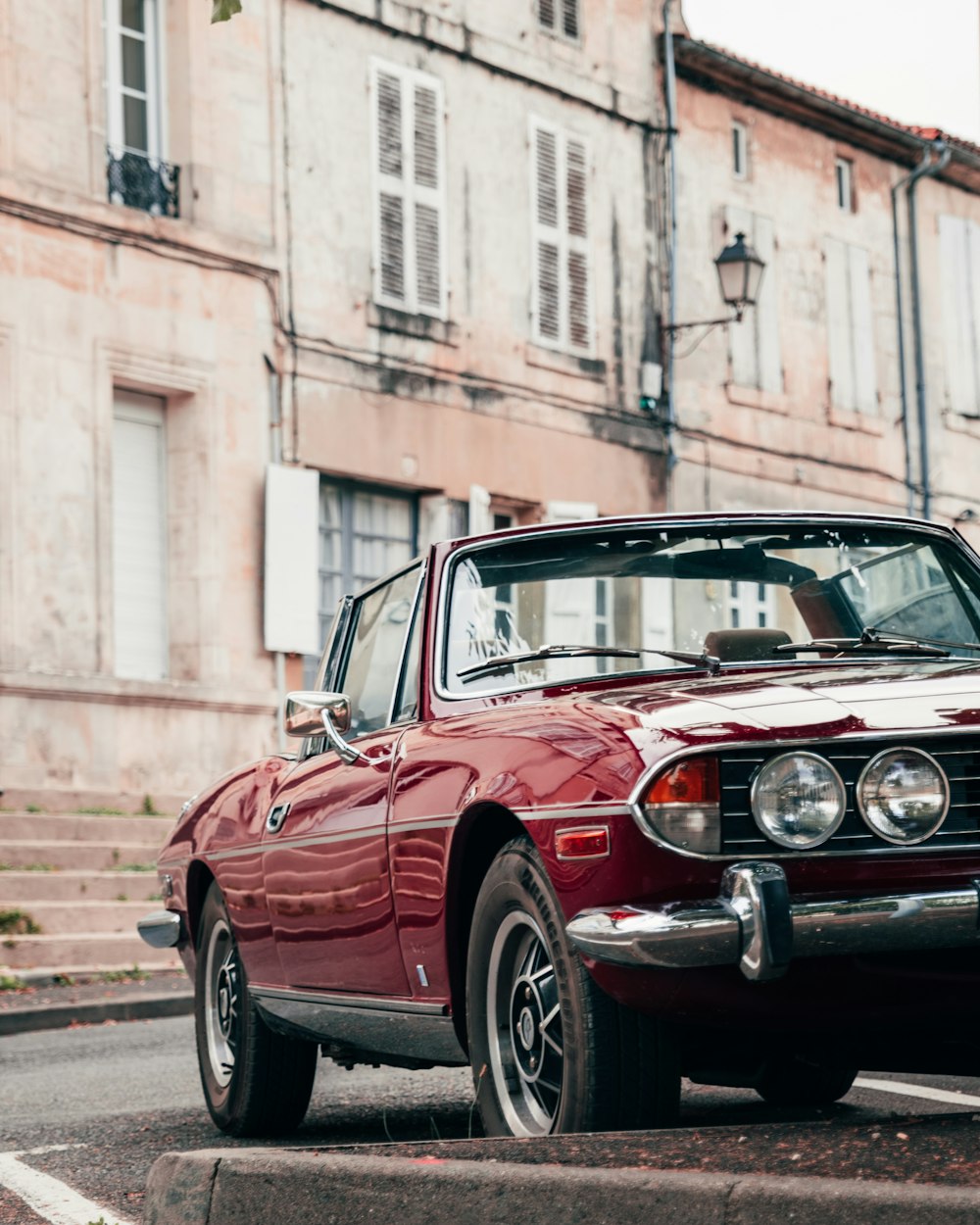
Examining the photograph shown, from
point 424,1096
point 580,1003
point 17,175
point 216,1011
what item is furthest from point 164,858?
point 17,175

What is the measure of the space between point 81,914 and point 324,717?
933 centimetres

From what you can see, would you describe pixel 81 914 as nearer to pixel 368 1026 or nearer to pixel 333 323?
pixel 333 323

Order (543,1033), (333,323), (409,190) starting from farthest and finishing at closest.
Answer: (409,190) < (333,323) < (543,1033)

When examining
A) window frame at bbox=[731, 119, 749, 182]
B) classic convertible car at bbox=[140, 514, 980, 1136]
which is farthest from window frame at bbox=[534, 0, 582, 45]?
classic convertible car at bbox=[140, 514, 980, 1136]

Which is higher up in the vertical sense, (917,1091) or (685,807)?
(685,807)

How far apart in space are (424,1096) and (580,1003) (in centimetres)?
343

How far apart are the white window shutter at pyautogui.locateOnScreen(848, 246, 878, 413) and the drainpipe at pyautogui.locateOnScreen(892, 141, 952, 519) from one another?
63 cm

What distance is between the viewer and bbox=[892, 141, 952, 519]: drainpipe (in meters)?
28.5

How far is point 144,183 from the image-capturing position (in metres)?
18.9

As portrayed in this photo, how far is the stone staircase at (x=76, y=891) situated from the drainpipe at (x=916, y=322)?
47.8 feet

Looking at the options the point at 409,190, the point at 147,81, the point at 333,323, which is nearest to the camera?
the point at 147,81

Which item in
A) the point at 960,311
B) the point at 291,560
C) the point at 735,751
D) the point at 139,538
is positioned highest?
the point at 960,311

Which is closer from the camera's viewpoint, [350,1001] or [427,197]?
[350,1001]

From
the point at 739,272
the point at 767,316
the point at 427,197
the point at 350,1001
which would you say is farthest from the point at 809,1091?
the point at 767,316
